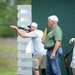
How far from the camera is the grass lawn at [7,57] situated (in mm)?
18142

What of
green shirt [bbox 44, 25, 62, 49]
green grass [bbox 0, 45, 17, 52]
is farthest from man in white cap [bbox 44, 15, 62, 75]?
green grass [bbox 0, 45, 17, 52]

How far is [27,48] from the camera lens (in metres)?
15.4

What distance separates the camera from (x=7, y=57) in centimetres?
1952

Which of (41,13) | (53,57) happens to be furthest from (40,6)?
(53,57)

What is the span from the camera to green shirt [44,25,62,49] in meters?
14.2

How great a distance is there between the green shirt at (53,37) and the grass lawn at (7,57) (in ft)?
10.6

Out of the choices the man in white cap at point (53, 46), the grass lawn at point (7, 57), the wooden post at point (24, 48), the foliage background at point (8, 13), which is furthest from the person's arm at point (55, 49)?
the foliage background at point (8, 13)

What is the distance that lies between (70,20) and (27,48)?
4.61 feet

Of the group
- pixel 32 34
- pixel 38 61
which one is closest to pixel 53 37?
pixel 32 34

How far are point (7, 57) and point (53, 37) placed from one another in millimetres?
5455

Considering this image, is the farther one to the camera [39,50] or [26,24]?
[26,24]

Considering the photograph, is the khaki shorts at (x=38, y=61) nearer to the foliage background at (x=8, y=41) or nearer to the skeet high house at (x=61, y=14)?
the skeet high house at (x=61, y=14)

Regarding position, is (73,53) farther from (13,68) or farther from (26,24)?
(13,68)

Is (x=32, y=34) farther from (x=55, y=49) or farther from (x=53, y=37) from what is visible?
(x=55, y=49)
